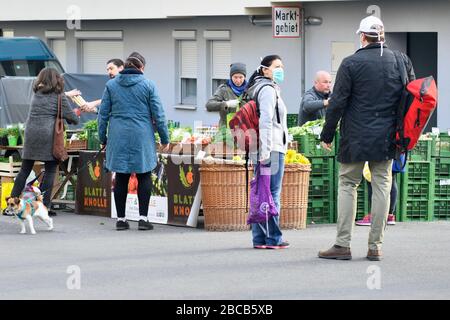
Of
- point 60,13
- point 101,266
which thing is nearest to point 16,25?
point 60,13

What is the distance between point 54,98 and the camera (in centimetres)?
1531

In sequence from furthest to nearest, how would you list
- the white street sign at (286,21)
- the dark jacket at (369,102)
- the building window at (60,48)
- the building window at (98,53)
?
the building window at (60,48), the building window at (98,53), the white street sign at (286,21), the dark jacket at (369,102)

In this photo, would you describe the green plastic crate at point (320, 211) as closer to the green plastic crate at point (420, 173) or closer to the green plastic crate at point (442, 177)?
the green plastic crate at point (420, 173)

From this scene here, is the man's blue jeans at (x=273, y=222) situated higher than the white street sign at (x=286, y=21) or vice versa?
the white street sign at (x=286, y=21)

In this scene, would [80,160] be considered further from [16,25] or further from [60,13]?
[16,25]

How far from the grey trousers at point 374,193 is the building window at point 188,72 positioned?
19450mm

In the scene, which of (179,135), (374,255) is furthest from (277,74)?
(179,135)

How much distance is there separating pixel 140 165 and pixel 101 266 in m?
2.72

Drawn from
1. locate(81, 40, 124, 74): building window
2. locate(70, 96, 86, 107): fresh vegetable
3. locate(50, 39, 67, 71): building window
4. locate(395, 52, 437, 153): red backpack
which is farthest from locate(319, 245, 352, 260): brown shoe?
locate(50, 39, 67, 71): building window

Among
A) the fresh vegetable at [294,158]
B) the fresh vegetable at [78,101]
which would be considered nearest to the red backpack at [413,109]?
the fresh vegetable at [294,158]

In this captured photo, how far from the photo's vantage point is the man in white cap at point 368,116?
36.9 ft

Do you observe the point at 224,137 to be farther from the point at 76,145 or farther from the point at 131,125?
the point at 76,145

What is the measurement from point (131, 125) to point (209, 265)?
3.01m

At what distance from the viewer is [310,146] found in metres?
14.9
